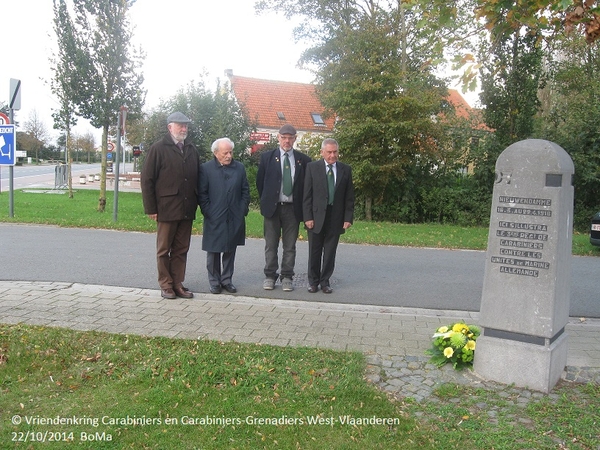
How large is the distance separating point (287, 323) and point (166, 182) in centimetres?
219

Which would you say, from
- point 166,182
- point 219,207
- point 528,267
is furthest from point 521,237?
point 166,182

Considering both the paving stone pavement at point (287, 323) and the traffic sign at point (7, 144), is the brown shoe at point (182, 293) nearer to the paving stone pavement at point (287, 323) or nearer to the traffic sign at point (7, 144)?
the paving stone pavement at point (287, 323)

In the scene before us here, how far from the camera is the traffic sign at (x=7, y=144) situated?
1408 centimetres

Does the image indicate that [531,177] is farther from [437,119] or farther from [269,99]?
[269,99]

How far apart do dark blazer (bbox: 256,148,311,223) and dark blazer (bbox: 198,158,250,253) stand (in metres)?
0.39

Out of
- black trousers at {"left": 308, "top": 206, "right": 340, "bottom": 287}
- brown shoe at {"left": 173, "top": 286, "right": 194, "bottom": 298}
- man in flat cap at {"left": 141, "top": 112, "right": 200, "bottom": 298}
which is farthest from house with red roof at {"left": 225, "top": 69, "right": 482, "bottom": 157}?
brown shoe at {"left": 173, "top": 286, "right": 194, "bottom": 298}

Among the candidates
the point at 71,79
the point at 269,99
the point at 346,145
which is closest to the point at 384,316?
the point at 346,145

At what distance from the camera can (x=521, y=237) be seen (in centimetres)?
421

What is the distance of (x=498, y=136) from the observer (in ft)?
60.9

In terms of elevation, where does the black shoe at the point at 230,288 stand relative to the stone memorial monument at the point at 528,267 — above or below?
below

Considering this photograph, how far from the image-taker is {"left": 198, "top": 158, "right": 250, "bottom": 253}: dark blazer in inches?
265

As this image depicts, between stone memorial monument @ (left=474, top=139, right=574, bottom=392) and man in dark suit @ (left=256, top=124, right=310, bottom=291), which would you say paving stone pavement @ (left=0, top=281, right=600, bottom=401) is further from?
man in dark suit @ (left=256, top=124, right=310, bottom=291)

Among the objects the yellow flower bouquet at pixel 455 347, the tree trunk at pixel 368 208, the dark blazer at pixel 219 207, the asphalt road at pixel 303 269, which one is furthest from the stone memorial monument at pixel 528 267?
the tree trunk at pixel 368 208

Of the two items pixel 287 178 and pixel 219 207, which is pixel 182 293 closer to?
pixel 219 207
